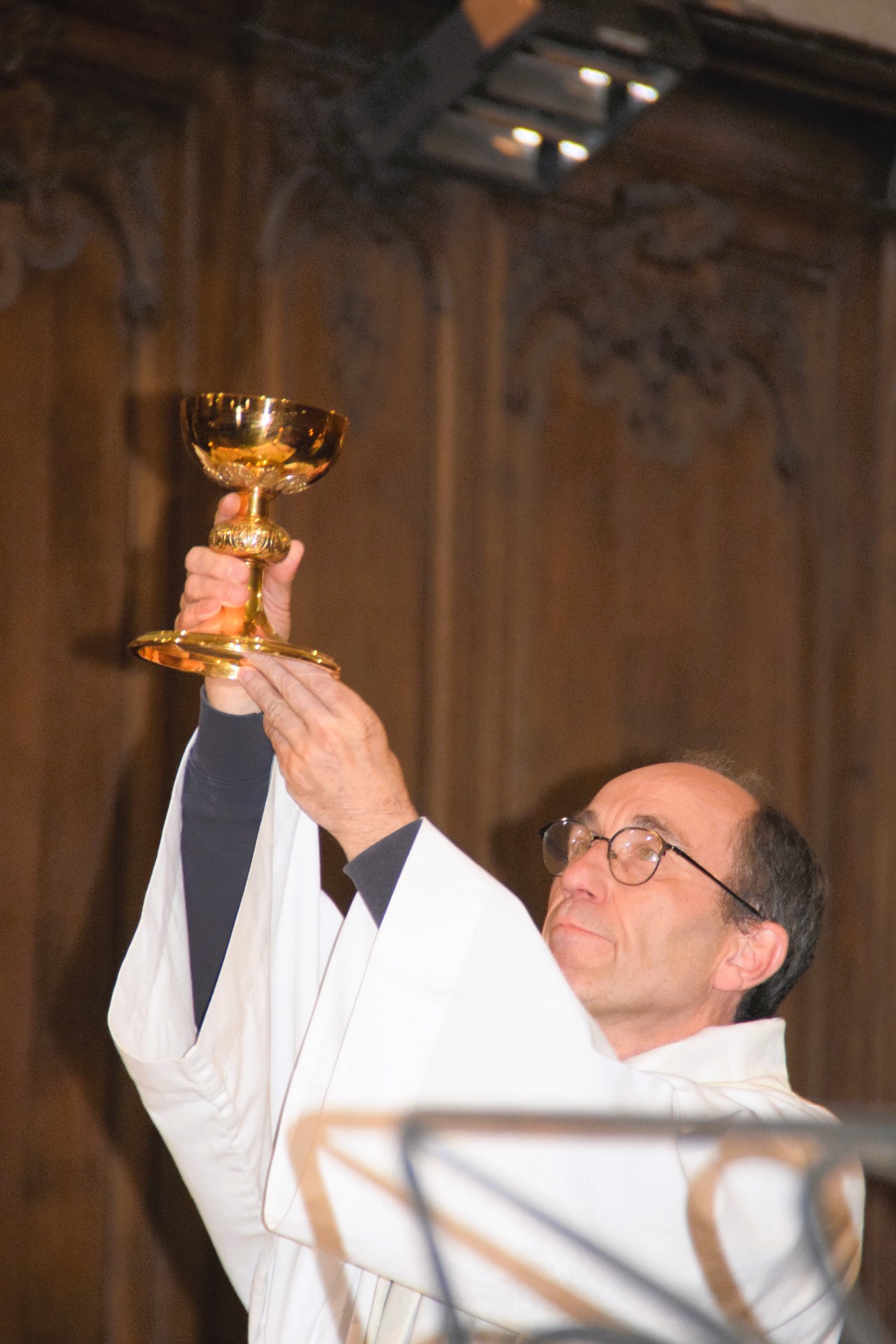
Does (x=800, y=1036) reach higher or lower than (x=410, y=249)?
lower

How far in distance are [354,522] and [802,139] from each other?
1775 millimetres

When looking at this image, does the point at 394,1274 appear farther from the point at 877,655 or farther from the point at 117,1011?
the point at 877,655

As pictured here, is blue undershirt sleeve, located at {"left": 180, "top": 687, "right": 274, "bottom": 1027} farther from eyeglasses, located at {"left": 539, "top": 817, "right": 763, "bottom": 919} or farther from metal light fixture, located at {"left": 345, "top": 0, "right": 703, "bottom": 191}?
metal light fixture, located at {"left": 345, "top": 0, "right": 703, "bottom": 191}

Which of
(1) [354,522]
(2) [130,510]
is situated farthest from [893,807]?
(2) [130,510]

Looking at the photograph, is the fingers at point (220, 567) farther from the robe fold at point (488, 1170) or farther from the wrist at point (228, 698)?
the robe fold at point (488, 1170)

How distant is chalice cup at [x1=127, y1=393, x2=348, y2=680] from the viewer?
83.1 inches

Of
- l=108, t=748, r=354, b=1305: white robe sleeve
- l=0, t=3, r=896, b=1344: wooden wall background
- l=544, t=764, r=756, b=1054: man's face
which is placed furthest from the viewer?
l=0, t=3, r=896, b=1344: wooden wall background

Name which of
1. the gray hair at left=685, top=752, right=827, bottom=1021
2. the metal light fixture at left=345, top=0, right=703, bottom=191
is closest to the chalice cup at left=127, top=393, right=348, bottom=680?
the gray hair at left=685, top=752, right=827, bottom=1021

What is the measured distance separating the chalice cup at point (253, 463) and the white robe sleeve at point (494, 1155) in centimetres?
41

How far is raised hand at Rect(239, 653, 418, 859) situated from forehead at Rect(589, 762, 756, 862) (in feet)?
1.96

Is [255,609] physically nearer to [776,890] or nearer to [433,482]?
[776,890]

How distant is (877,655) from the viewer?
4.40 meters

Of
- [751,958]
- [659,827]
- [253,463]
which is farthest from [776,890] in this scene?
[253,463]

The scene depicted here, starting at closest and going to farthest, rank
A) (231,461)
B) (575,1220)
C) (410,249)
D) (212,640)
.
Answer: (575,1220)
(212,640)
(231,461)
(410,249)
